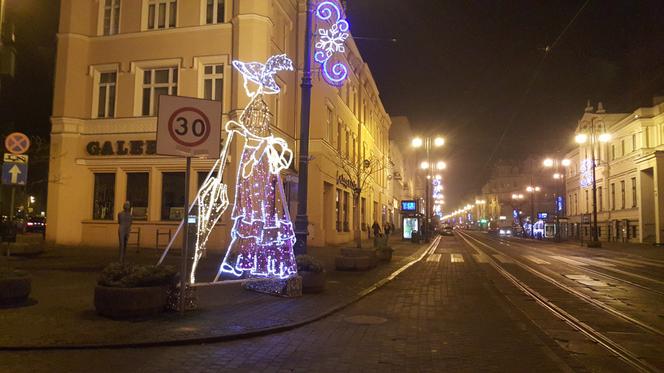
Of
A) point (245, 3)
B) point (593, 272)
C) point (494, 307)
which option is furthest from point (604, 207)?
point (494, 307)

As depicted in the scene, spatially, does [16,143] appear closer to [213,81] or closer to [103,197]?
[213,81]

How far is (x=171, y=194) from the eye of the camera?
2500cm

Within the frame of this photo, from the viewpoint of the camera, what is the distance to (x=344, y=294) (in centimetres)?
1219

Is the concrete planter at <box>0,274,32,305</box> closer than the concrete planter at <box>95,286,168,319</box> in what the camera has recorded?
No

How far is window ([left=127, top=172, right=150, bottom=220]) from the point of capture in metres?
25.2

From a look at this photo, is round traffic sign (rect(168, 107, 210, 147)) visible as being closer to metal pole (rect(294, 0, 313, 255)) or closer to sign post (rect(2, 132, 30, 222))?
metal pole (rect(294, 0, 313, 255))

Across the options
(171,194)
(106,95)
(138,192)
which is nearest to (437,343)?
(171,194)

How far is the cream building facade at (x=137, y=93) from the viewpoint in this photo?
959 inches

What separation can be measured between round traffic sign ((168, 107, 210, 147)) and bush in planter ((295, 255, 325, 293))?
422 centimetres

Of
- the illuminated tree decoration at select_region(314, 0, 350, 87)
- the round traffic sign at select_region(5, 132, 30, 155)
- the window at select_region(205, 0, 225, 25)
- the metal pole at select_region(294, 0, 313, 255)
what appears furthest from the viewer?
the window at select_region(205, 0, 225, 25)

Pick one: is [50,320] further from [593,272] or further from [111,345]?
[593,272]

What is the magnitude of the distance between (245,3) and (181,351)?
1979 centimetres

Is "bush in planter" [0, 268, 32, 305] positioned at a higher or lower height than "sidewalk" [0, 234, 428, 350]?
higher

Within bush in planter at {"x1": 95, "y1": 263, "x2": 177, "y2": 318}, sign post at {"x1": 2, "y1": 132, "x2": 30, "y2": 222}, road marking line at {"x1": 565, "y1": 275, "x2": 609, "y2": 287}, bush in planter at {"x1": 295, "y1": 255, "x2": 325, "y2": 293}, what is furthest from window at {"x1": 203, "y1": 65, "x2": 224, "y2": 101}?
bush in planter at {"x1": 95, "y1": 263, "x2": 177, "y2": 318}
